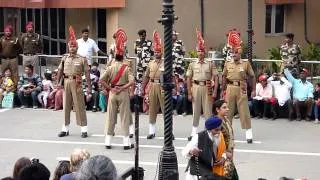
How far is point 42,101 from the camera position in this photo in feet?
62.4

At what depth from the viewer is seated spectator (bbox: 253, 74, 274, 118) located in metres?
17.4

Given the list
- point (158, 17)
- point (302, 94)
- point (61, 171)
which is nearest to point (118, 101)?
point (302, 94)

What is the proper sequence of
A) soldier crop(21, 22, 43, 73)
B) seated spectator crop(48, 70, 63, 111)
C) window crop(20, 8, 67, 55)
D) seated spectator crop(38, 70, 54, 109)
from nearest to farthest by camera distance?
seated spectator crop(48, 70, 63, 111), seated spectator crop(38, 70, 54, 109), soldier crop(21, 22, 43, 73), window crop(20, 8, 67, 55)

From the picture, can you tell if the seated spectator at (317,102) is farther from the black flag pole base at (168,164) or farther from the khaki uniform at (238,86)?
the black flag pole base at (168,164)

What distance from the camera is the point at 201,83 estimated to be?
15375 mm

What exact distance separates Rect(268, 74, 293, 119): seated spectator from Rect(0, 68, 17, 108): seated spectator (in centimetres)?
687

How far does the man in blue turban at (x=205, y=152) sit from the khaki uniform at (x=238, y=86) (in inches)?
205

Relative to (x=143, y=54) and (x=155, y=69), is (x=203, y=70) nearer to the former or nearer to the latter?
(x=155, y=69)

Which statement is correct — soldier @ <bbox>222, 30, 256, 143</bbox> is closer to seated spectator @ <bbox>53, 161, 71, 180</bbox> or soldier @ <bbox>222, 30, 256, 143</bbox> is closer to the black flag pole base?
the black flag pole base

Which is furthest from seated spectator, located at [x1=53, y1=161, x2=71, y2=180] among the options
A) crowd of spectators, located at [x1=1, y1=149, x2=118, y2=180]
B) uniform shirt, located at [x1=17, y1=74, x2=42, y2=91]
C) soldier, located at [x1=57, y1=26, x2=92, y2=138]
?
uniform shirt, located at [x1=17, y1=74, x2=42, y2=91]

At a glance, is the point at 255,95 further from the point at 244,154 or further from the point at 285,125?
the point at 244,154

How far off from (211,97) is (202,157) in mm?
6154

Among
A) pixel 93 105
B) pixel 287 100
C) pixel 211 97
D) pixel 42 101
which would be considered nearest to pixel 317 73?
pixel 287 100

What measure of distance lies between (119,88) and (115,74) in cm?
30
